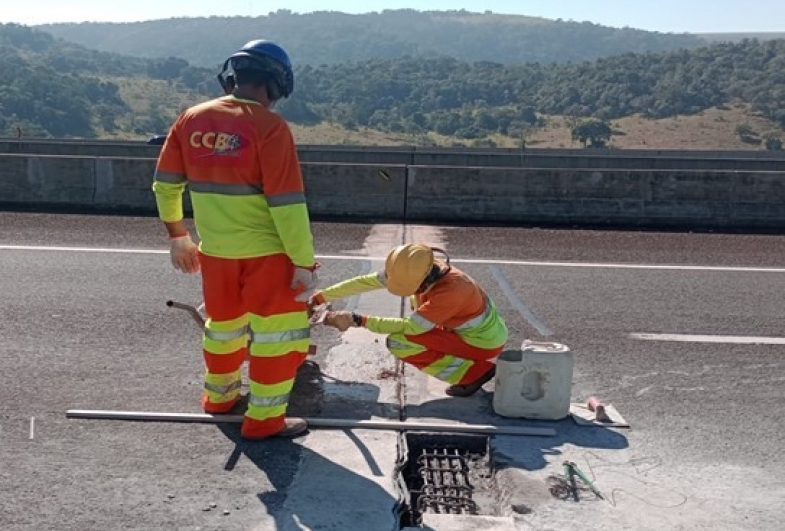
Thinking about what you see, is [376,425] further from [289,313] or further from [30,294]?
[30,294]

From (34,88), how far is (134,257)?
77713 mm

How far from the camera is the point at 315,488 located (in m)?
4.50

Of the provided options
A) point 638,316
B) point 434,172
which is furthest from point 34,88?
point 638,316

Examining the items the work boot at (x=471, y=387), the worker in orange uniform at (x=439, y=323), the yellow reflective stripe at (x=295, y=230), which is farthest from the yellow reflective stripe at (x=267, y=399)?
the work boot at (x=471, y=387)

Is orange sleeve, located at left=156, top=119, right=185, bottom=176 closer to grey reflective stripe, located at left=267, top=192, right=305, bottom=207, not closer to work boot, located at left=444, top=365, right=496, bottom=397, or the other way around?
grey reflective stripe, located at left=267, top=192, right=305, bottom=207

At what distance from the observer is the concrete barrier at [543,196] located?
1288cm

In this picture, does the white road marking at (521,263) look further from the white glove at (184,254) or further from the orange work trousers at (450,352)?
the white glove at (184,254)

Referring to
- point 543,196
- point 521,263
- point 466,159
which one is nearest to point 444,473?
point 521,263

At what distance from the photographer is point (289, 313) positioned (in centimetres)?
497

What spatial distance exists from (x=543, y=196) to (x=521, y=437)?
8.05 m

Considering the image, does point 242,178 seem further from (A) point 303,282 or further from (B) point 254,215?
(A) point 303,282

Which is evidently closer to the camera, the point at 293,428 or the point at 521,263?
the point at 293,428

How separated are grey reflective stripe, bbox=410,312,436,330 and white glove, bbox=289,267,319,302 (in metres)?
0.97

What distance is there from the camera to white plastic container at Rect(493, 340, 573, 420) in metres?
5.43
